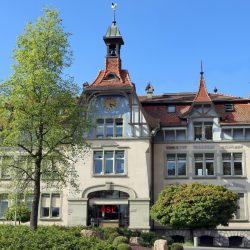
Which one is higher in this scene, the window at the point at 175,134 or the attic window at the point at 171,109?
the attic window at the point at 171,109

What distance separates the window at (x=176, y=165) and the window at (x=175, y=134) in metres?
1.54

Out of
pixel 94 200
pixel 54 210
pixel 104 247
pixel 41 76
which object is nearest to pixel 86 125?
pixel 41 76

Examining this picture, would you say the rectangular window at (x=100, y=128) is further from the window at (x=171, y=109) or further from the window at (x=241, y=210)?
the window at (x=241, y=210)

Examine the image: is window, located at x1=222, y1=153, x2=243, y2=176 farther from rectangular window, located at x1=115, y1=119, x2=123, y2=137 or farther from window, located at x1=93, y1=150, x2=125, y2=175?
rectangular window, located at x1=115, y1=119, x2=123, y2=137

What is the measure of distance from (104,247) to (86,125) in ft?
34.2

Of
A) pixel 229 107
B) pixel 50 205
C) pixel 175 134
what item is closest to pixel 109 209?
pixel 50 205

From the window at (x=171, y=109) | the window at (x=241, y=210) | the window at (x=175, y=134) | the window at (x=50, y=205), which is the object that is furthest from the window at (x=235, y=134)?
the window at (x=50, y=205)

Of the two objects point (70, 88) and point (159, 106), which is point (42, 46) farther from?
point (159, 106)

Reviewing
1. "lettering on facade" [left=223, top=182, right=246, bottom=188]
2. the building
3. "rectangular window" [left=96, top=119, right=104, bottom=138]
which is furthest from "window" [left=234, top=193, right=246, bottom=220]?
"rectangular window" [left=96, top=119, right=104, bottom=138]

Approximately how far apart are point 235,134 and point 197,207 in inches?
447

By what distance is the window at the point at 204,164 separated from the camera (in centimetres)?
3900

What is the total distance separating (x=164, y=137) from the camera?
40094 millimetres

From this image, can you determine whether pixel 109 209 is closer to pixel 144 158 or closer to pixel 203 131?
pixel 144 158

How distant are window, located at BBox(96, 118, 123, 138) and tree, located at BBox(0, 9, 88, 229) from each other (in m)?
12.2
